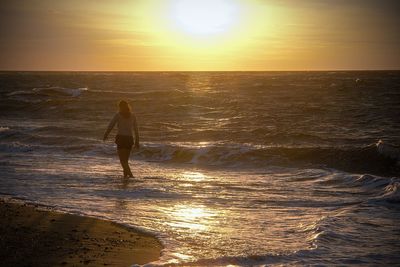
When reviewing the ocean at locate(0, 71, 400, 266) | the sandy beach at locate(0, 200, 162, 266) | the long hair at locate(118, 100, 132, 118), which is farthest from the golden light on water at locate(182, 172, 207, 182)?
the sandy beach at locate(0, 200, 162, 266)

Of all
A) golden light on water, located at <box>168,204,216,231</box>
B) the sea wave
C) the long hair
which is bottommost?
golden light on water, located at <box>168,204,216,231</box>

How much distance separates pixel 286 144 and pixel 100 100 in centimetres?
2690

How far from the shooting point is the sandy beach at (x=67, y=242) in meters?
6.16

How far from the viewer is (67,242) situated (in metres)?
6.90

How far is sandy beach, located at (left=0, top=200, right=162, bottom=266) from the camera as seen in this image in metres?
6.16

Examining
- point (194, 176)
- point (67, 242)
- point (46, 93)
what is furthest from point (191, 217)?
point (46, 93)

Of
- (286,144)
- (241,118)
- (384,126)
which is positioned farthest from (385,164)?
(241,118)

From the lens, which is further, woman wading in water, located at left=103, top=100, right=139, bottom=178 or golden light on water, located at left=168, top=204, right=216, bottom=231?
woman wading in water, located at left=103, top=100, right=139, bottom=178

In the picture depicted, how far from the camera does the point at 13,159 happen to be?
15.8 metres

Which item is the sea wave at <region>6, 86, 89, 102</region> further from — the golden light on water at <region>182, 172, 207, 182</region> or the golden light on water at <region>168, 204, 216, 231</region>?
the golden light on water at <region>168, 204, 216, 231</region>

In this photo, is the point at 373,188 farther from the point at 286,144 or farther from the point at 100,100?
the point at 100,100

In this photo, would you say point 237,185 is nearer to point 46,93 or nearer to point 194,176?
point 194,176

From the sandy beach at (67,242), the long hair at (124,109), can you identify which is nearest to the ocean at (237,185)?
the sandy beach at (67,242)

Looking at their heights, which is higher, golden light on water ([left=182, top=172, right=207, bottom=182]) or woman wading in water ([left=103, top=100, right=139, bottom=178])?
woman wading in water ([left=103, top=100, right=139, bottom=178])
